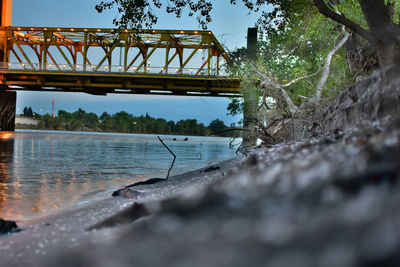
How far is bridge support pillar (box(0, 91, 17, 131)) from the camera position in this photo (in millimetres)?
50344

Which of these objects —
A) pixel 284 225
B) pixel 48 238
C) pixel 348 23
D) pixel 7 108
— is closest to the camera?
pixel 284 225

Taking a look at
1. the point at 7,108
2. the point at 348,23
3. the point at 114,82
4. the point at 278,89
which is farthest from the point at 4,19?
the point at 348,23

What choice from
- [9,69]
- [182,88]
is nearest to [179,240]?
[182,88]

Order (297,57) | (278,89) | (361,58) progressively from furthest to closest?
(297,57) < (278,89) < (361,58)

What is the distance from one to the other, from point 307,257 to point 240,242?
17cm

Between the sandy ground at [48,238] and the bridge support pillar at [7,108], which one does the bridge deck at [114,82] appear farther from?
the sandy ground at [48,238]

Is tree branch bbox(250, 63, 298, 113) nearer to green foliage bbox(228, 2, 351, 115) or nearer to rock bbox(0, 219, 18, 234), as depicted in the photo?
green foliage bbox(228, 2, 351, 115)

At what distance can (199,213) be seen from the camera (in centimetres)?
100

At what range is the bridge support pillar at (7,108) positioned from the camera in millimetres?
50344

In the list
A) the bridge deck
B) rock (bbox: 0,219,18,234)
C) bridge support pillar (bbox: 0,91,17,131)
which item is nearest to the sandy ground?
rock (bbox: 0,219,18,234)

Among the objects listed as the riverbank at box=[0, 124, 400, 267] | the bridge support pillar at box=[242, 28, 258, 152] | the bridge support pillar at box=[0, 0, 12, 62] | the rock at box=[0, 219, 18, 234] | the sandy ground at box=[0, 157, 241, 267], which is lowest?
the rock at box=[0, 219, 18, 234]

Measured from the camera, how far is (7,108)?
51.1 metres

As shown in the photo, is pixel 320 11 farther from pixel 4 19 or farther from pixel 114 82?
pixel 4 19

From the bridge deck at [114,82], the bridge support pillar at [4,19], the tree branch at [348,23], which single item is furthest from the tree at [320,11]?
the bridge support pillar at [4,19]
